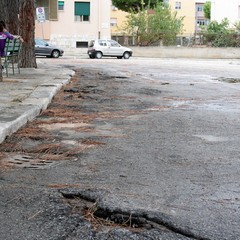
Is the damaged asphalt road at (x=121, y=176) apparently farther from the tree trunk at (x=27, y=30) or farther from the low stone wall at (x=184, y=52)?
the low stone wall at (x=184, y=52)

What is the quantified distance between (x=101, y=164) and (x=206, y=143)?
1.61m

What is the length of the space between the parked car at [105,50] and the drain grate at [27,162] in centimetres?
3535

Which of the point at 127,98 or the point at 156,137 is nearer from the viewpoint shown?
the point at 156,137

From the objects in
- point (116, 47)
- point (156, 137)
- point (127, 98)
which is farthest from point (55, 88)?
point (116, 47)

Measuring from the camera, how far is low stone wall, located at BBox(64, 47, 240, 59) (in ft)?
155

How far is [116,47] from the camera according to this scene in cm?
4038

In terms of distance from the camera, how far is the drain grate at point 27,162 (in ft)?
15.1

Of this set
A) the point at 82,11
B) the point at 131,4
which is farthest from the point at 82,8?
the point at 131,4

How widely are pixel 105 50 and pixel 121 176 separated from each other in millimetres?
36545

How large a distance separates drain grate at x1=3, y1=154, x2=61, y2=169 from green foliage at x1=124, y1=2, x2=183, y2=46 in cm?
4544

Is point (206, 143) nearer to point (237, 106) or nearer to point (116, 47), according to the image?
point (237, 106)

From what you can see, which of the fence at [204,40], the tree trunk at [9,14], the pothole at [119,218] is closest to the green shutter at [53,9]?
the fence at [204,40]

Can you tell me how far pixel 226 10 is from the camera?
6297cm

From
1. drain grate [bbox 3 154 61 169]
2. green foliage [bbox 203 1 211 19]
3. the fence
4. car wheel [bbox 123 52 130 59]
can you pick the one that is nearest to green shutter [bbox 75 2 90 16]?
the fence
